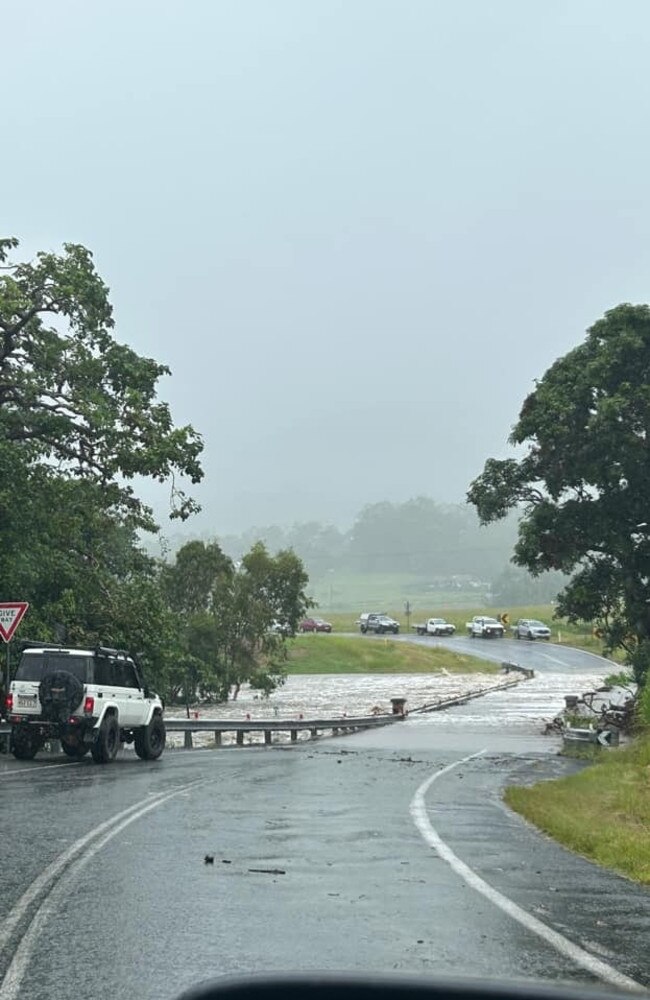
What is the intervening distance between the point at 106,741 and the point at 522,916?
14.4 m

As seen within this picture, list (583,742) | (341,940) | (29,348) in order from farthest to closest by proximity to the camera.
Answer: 1. (583,742)
2. (29,348)
3. (341,940)

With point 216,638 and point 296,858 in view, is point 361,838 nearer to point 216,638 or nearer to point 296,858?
point 296,858

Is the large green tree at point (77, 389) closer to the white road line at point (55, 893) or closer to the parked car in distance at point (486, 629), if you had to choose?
the white road line at point (55, 893)

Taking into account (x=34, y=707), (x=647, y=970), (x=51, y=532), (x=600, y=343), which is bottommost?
(x=647, y=970)

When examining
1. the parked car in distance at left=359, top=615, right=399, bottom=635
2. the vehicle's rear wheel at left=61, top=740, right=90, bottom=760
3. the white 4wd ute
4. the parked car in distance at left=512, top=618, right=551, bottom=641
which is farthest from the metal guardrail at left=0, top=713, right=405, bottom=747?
the parked car in distance at left=359, top=615, right=399, bottom=635

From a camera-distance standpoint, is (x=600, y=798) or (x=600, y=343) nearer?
(x=600, y=798)

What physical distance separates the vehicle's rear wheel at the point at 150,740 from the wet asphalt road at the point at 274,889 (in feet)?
16.0

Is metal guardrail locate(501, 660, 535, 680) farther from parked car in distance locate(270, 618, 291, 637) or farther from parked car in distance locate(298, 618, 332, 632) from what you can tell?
parked car in distance locate(298, 618, 332, 632)

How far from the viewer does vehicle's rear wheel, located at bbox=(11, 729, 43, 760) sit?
21641 millimetres

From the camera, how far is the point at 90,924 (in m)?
7.95

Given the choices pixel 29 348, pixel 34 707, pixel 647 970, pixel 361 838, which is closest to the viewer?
pixel 647 970

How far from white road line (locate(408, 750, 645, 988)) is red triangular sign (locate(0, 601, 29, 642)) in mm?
10781

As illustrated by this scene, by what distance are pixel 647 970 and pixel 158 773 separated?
14.0m

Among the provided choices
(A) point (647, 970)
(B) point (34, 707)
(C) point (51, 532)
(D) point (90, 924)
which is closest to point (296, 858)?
(D) point (90, 924)
